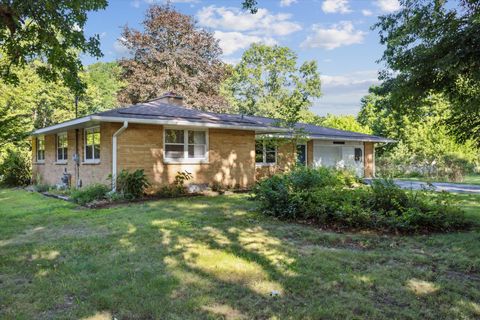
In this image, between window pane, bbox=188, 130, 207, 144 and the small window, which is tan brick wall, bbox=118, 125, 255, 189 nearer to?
window pane, bbox=188, 130, 207, 144

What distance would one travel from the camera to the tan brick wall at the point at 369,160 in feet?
76.5

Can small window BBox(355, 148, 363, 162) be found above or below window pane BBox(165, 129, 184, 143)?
below

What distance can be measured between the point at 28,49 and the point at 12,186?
14795mm

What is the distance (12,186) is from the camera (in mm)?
19578

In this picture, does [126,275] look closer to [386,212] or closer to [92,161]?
[386,212]

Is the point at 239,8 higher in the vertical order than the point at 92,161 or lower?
higher

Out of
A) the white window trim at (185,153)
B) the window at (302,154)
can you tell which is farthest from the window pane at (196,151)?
the window at (302,154)

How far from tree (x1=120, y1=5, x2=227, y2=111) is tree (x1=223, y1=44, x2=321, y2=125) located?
8612 millimetres

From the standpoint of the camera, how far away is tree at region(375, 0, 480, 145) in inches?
226

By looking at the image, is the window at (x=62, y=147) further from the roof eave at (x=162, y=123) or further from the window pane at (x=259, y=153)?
the window pane at (x=259, y=153)

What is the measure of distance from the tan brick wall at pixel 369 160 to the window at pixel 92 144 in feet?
53.2

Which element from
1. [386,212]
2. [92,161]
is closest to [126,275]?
[386,212]

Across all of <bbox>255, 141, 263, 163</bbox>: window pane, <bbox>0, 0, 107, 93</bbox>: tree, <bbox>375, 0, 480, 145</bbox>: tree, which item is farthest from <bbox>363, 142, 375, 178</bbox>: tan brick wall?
<bbox>0, 0, 107, 93</bbox>: tree

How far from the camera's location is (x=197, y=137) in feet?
45.6
